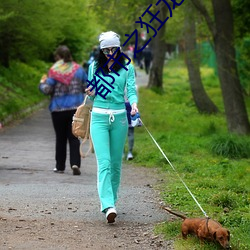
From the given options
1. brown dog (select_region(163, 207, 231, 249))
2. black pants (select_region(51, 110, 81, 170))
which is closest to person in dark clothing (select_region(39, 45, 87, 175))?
black pants (select_region(51, 110, 81, 170))

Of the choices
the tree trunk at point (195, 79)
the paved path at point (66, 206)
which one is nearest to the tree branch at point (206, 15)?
the paved path at point (66, 206)

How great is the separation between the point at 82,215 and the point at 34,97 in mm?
17086

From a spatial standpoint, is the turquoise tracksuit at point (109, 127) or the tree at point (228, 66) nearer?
the turquoise tracksuit at point (109, 127)

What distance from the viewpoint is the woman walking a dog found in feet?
24.5

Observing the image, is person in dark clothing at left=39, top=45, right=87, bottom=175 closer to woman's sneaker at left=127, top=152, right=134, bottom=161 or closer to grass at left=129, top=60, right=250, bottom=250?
grass at left=129, top=60, right=250, bottom=250

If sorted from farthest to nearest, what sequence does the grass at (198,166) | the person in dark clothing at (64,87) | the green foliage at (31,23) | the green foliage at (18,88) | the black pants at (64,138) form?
1. the green foliage at (18,88)
2. the green foliage at (31,23)
3. the black pants at (64,138)
4. the person in dark clothing at (64,87)
5. the grass at (198,166)

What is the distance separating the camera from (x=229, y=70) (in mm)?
Result: 16484

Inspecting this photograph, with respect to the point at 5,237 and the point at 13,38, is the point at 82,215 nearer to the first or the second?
the point at 5,237

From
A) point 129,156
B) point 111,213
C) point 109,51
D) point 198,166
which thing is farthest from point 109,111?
point 129,156

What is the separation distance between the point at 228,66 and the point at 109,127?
9.23m

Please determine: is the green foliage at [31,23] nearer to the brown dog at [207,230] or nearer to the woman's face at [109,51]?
the woman's face at [109,51]

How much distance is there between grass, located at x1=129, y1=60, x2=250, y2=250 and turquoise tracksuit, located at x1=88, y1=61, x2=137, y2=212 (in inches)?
29.0

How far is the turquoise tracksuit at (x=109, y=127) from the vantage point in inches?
293

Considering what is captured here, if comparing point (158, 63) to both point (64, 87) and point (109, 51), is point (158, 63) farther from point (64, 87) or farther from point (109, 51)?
point (109, 51)
